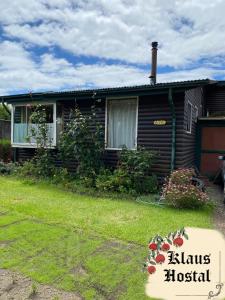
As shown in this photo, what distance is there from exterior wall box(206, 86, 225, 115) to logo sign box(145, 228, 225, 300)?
1157 cm

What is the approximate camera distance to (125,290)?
284 centimetres

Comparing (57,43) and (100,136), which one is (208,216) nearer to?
(100,136)

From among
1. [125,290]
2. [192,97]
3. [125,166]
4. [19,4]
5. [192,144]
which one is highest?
[19,4]

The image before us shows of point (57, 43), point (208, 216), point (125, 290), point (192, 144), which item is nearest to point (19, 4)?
point (57, 43)

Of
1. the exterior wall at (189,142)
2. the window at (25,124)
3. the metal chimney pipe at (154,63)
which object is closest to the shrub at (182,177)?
the exterior wall at (189,142)

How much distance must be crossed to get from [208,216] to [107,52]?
12.3m

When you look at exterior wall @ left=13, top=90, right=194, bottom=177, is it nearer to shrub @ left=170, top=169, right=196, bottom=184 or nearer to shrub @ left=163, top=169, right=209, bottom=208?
shrub @ left=170, top=169, right=196, bottom=184

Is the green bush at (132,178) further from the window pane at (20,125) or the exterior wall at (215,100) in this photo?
the exterior wall at (215,100)

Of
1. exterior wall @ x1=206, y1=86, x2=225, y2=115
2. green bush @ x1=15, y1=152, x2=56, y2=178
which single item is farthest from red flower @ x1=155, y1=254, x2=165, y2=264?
exterior wall @ x1=206, y1=86, x2=225, y2=115

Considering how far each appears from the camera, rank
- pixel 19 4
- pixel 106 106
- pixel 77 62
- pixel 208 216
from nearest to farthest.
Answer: pixel 208 216, pixel 19 4, pixel 106 106, pixel 77 62

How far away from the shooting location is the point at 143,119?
27.7 feet

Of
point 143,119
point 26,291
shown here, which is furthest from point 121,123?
point 26,291

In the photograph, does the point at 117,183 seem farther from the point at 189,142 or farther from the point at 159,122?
the point at 189,142

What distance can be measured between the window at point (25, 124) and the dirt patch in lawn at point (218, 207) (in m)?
5.62
